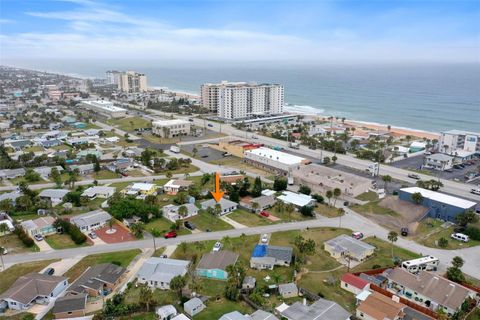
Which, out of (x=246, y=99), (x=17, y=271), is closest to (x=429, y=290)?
(x=17, y=271)

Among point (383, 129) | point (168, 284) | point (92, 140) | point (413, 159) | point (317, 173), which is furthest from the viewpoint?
point (383, 129)

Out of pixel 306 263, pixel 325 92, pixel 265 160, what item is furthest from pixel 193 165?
pixel 325 92

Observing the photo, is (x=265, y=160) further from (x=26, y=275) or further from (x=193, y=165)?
(x=26, y=275)

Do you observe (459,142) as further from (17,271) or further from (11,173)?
(11,173)

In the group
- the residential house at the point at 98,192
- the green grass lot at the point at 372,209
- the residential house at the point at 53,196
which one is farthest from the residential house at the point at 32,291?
the green grass lot at the point at 372,209

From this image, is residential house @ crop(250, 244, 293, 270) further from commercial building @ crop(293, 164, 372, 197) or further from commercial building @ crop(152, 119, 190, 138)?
commercial building @ crop(152, 119, 190, 138)

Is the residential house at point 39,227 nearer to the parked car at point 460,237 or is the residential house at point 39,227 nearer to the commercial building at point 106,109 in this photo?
the parked car at point 460,237

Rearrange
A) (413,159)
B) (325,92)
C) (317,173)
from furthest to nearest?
(325,92) < (413,159) < (317,173)

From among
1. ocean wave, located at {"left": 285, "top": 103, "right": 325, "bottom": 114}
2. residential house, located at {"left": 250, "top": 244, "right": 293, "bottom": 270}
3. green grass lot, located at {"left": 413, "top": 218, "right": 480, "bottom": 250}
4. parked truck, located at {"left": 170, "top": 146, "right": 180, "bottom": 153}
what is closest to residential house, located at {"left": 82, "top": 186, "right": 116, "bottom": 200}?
parked truck, located at {"left": 170, "top": 146, "right": 180, "bottom": 153}
